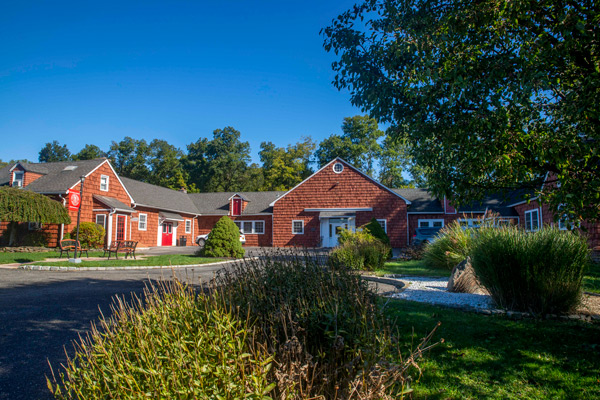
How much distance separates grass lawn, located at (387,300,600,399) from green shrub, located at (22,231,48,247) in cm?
2670

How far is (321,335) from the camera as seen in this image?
3.16 meters

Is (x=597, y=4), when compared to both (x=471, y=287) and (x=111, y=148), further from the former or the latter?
(x=111, y=148)

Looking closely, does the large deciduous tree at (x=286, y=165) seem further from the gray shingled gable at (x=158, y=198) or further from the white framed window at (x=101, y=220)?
the white framed window at (x=101, y=220)

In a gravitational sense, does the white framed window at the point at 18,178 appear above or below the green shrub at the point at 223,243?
above

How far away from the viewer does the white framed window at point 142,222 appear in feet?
98.5

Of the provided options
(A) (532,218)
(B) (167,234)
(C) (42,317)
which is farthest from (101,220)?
(A) (532,218)

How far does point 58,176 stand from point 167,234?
997 cm

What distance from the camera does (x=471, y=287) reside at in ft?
27.5

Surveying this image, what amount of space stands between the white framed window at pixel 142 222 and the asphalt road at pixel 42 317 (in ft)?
58.6

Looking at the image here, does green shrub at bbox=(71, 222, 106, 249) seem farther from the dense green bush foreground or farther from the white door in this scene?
the dense green bush foreground

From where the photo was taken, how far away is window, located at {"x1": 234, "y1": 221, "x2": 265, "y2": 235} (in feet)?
116

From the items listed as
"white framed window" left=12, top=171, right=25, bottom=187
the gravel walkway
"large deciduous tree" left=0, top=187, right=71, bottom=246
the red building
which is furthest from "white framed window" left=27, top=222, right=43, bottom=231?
the gravel walkway

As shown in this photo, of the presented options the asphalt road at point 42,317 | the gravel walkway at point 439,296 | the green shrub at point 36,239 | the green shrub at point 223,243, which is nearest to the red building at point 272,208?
the green shrub at point 36,239

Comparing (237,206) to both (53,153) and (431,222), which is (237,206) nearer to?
(431,222)
